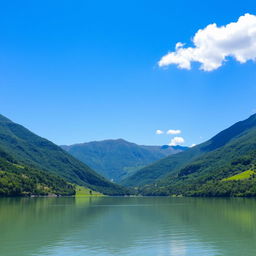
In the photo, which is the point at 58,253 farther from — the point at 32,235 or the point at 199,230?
the point at 199,230

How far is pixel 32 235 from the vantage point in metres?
65.8

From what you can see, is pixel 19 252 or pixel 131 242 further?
pixel 131 242

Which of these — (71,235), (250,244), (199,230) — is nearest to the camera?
(250,244)

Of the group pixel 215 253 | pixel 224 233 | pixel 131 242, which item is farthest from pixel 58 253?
pixel 224 233

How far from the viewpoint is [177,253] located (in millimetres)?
49688

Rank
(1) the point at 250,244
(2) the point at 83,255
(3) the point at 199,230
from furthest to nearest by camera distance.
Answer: (3) the point at 199,230 < (1) the point at 250,244 < (2) the point at 83,255

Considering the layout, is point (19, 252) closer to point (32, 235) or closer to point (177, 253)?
point (32, 235)

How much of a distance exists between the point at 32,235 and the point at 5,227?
13.0m

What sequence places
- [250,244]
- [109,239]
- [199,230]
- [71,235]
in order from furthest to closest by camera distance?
1. [199,230]
2. [71,235]
3. [109,239]
4. [250,244]

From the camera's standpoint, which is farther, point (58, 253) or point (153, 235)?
point (153, 235)

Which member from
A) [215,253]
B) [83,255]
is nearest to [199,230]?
[215,253]

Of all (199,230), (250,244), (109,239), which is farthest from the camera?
(199,230)

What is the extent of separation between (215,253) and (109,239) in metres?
20.3

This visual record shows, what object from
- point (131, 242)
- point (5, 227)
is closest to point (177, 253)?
point (131, 242)
